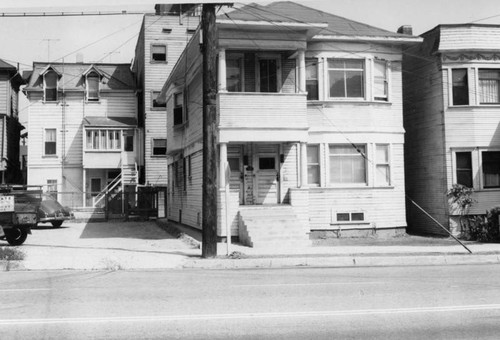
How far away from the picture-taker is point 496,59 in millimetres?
20672

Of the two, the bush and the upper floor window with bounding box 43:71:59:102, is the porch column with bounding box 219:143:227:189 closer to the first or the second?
the bush

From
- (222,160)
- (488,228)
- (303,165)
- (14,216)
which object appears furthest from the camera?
(488,228)

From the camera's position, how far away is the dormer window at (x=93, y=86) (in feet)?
124

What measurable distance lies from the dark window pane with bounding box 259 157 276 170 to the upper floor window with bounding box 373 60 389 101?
15.0 feet

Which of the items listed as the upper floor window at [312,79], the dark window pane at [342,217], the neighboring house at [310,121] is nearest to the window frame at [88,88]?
the neighboring house at [310,121]

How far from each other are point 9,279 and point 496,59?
18.2m

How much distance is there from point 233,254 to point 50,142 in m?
26.3

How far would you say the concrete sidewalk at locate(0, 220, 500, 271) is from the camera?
13.8 metres

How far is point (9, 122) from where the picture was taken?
37312 millimetres

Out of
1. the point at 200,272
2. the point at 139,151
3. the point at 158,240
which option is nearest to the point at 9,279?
the point at 200,272

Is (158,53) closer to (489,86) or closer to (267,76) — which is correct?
(267,76)

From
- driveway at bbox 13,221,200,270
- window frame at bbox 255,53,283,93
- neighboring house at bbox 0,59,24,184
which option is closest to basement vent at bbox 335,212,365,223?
window frame at bbox 255,53,283,93

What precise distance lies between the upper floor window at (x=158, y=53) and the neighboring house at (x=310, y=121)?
16831 millimetres

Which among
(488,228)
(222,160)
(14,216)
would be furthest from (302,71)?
(14,216)
